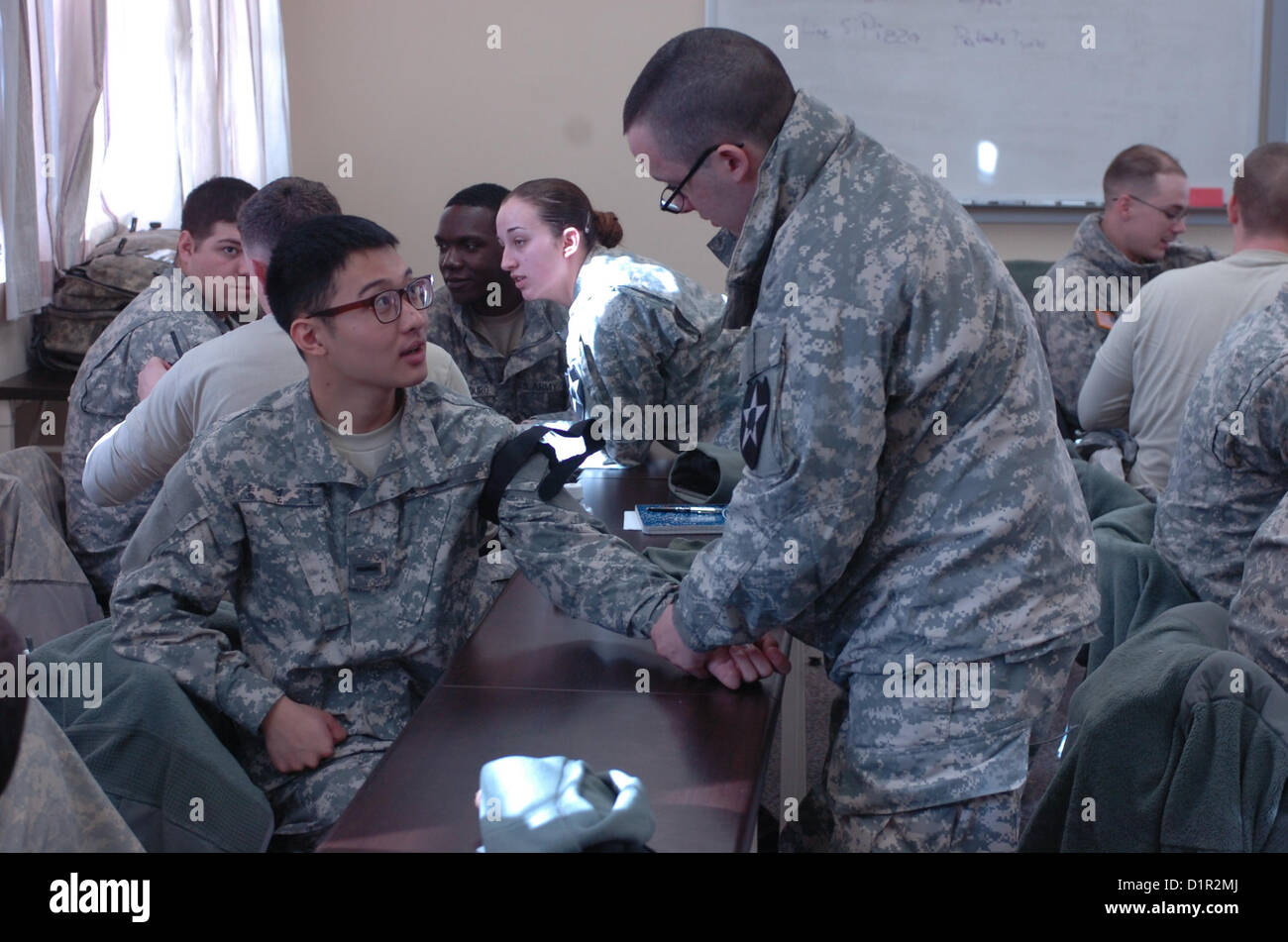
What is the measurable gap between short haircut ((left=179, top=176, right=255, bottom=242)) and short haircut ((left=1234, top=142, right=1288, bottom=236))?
2340 millimetres

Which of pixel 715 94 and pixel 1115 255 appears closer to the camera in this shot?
pixel 715 94

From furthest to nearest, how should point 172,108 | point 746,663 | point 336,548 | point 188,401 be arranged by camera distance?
point 172,108 → point 188,401 → point 336,548 → point 746,663

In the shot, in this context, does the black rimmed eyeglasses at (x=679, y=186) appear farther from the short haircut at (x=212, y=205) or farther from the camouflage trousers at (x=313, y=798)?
the short haircut at (x=212, y=205)

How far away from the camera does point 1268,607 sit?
179 cm

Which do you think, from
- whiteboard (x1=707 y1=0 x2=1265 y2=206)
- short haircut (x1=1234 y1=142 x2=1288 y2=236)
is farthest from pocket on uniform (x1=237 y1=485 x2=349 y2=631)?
whiteboard (x1=707 y1=0 x2=1265 y2=206)

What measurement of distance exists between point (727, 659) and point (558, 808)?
0.50m

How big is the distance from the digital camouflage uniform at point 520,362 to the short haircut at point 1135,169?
1.83 meters

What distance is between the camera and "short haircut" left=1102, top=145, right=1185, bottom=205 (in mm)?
4039

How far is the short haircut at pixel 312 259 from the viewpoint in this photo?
1.87 metres

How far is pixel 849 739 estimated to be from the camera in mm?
1449

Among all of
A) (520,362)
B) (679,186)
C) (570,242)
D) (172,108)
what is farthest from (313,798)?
(172,108)

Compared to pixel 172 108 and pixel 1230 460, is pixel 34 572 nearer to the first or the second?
pixel 1230 460

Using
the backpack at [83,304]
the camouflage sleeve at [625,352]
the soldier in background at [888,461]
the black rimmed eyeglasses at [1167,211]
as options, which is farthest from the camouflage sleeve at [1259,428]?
the backpack at [83,304]

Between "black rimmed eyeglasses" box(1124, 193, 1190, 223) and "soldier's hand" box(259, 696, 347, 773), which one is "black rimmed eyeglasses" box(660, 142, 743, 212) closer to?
"soldier's hand" box(259, 696, 347, 773)
